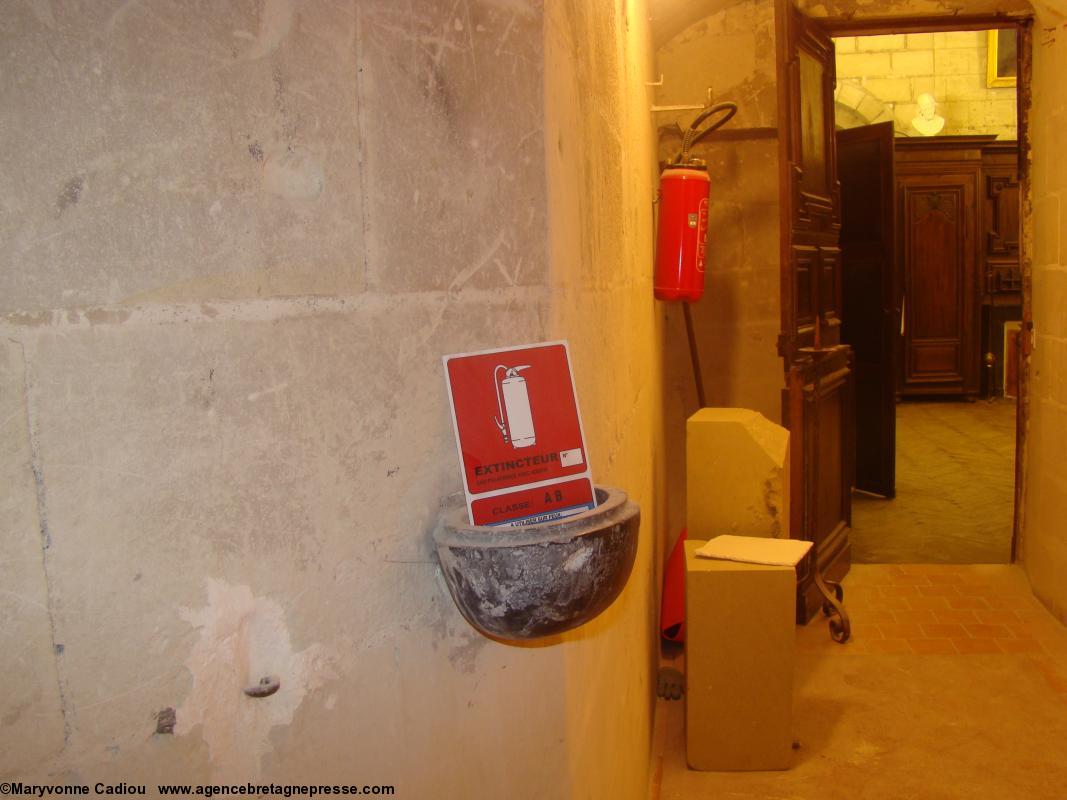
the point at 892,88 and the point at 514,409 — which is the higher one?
the point at 892,88

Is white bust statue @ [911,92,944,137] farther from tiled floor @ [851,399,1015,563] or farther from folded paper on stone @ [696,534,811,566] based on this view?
folded paper on stone @ [696,534,811,566]

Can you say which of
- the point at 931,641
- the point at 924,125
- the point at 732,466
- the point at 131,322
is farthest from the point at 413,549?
the point at 924,125

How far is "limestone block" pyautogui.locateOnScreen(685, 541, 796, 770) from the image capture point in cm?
273

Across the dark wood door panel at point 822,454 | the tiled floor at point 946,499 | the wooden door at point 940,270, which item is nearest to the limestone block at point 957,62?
the wooden door at point 940,270

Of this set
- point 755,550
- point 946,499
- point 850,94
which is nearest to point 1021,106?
point 946,499

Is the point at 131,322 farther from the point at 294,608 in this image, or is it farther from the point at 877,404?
the point at 877,404

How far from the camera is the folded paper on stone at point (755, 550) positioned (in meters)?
2.74

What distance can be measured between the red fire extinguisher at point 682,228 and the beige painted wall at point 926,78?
20.3ft

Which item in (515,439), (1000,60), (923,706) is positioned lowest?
(923,706)

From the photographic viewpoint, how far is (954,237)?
28.3 ft

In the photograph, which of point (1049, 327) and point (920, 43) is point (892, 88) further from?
point (1049, 327)

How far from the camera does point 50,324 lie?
813 mm

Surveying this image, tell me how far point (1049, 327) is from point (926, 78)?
584 cm

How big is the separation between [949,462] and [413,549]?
648 centimetres
